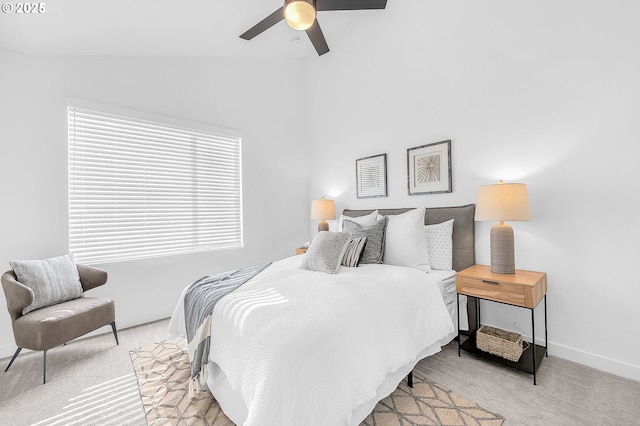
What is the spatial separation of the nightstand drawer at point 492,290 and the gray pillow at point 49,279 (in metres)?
3.38

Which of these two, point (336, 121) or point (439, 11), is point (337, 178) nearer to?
point (336, 121)

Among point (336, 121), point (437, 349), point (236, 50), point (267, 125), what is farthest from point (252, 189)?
point (437, 349)

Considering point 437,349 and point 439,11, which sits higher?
point 439,11

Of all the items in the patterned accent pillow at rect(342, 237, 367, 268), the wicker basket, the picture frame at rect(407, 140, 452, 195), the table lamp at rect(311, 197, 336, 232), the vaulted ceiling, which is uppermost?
the vaulted ceiling

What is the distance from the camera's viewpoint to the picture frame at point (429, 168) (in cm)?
299

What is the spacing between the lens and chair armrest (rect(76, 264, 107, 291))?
2668mm

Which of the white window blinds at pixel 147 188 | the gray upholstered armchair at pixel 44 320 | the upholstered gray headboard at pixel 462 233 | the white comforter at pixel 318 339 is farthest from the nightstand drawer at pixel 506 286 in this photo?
the gray upholstered armchair at pixel 44 320

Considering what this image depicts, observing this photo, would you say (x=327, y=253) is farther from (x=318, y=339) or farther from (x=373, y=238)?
(x=318, y=339)

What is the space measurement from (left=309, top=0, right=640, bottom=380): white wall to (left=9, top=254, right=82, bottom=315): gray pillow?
11.3 ft

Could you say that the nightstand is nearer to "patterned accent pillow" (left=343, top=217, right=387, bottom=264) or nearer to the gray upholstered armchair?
"patterned accent pillow" (left=343, top=217, right=387, bottom=264)

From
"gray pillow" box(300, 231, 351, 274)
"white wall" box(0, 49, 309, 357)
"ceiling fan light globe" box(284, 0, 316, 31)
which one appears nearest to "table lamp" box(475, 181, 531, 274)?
"gray pillow" box(300, 231, 351, 274)

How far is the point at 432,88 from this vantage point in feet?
10.1

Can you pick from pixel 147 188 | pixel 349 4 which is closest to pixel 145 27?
pixel 147 188

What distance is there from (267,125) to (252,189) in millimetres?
1010
